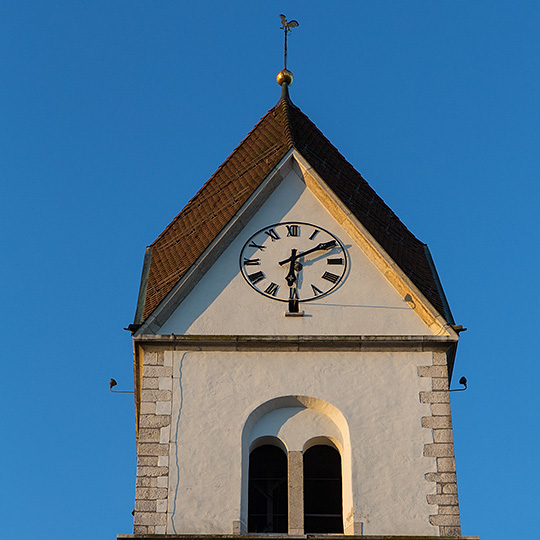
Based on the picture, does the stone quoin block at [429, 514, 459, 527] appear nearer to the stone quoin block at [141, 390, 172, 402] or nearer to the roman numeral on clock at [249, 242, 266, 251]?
the stone quoin block at [141, 390, 172, 402]

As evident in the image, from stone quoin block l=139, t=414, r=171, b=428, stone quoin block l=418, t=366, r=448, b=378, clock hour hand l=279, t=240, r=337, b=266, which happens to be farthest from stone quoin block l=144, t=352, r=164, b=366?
stone quoin block l=418, t=366, r=448, b=378

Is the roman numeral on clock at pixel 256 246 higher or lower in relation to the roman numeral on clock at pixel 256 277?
higher

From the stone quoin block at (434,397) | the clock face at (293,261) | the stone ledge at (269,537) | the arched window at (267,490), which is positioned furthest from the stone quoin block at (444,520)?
the clock face at (293,261)

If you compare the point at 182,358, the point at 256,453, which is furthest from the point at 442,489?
the point at 182,358

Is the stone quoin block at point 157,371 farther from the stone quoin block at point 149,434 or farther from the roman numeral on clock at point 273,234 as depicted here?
the roman numeral on clock at point 273,234

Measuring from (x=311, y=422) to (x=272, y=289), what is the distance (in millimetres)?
2042

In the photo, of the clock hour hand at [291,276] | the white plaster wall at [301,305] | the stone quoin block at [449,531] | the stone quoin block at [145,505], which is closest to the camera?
the stone quoin block at [449,531]

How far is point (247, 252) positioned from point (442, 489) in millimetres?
4569

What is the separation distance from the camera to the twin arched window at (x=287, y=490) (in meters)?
19.0

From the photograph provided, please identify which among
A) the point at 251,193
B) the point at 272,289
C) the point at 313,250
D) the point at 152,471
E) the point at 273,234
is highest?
the point at 251,193

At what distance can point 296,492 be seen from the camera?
1883cm

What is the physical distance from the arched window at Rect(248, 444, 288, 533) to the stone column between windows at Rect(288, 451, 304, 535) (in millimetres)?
322

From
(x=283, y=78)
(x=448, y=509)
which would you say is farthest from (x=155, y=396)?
(x=283, y=78)

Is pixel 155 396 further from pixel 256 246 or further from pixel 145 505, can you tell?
pixel 256 246
